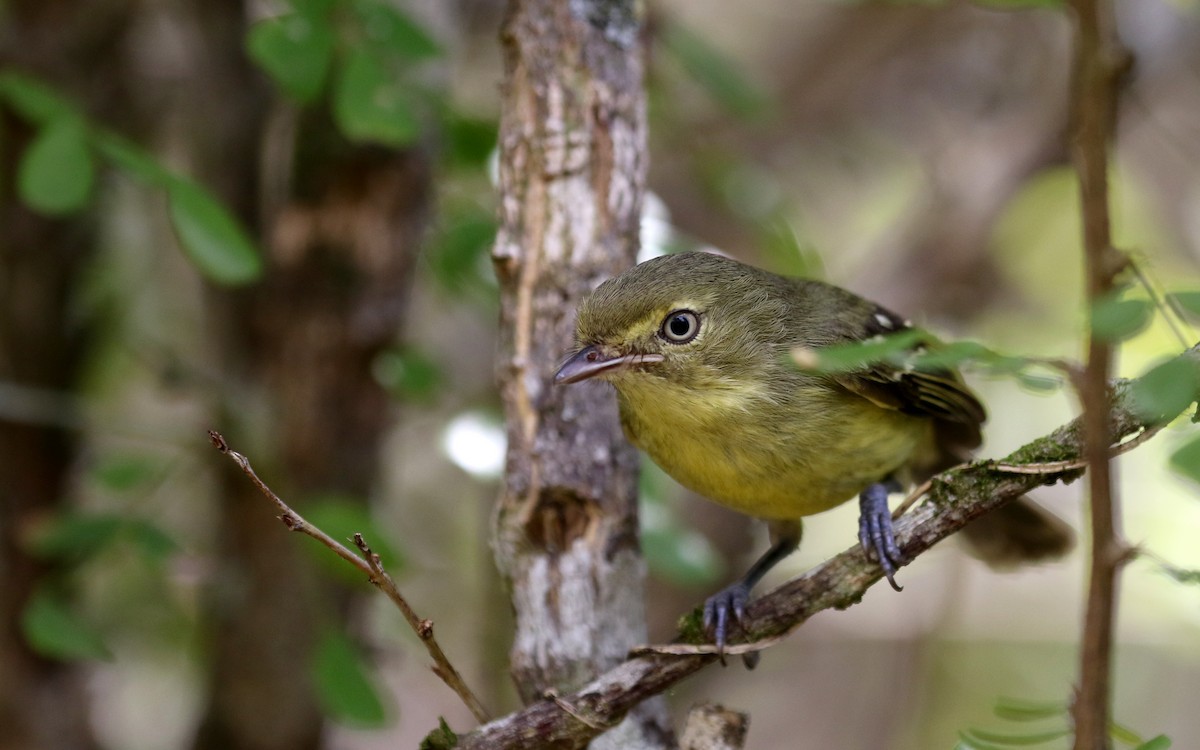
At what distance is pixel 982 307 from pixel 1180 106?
196 centimetres

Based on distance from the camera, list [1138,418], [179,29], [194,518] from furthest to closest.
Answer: [194,518] → [179,29] → [1138,418]

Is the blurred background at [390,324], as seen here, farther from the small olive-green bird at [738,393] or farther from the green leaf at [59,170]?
the small olive-green bird at [738,393]

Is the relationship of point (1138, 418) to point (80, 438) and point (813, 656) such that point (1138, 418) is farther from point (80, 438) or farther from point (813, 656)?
point (813, 656)

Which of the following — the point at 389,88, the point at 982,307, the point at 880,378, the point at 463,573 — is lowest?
the point at 880,378

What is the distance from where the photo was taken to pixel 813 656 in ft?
24.7

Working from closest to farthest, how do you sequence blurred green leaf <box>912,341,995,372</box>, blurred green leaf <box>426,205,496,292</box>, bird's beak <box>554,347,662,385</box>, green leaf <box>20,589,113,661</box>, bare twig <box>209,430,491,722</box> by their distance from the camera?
blurred green leaf <box>912,341,995,372</box> < bare twig <box>209,430,491,722</box> < bird's beak <box>554,347,662,385</box> < green leaf <box>20,589,113,661</box> < blurred green leaf <box>426,205,496,292</box>

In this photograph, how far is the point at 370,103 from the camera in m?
3.11

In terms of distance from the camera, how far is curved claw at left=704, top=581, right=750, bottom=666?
2643 mm

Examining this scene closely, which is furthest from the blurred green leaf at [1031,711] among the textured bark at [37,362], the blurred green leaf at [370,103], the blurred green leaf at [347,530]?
the textured bark at [37,362]

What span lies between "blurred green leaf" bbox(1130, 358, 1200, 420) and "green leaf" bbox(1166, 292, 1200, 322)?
95 millimetres

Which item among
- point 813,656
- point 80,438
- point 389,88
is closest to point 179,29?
point 80,438

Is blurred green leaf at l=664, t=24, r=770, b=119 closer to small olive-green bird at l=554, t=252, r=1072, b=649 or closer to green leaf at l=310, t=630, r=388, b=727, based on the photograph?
small olive-green bird at l=554, t=252, r=1072, b=649

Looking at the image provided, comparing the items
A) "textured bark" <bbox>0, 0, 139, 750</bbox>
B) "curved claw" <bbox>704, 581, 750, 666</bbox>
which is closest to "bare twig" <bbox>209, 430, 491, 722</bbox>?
"curved claw" <bbox>704, 581, 750, 666</bbox>

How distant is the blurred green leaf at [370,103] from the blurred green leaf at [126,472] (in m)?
1.52
